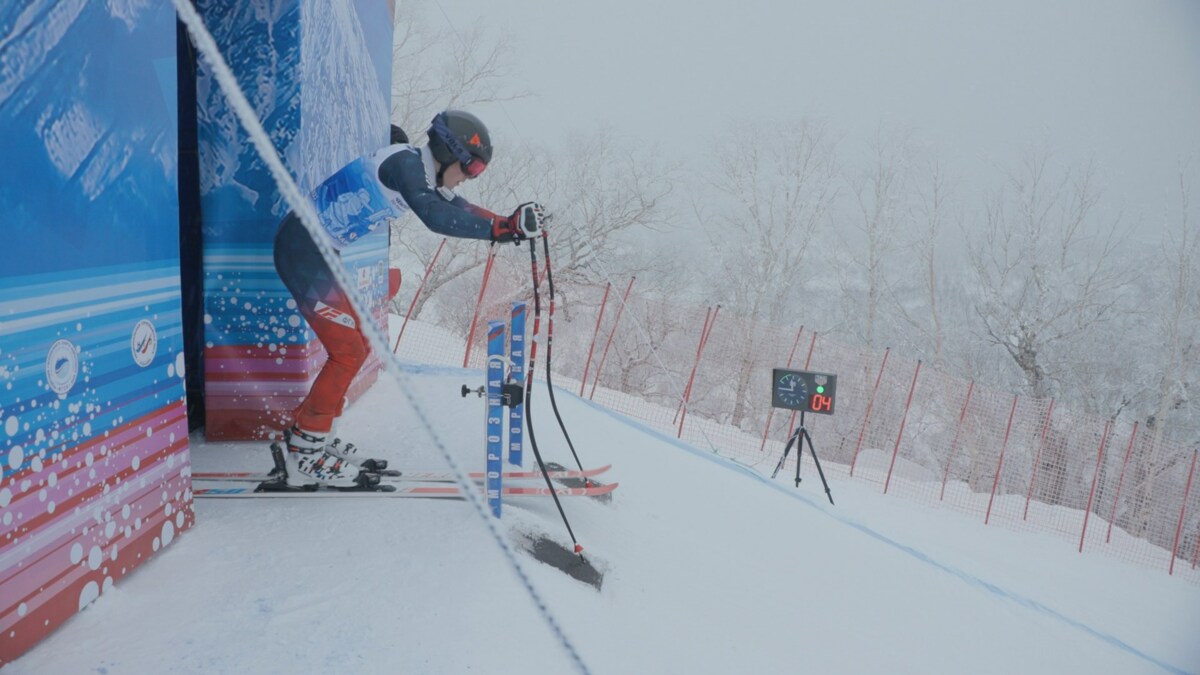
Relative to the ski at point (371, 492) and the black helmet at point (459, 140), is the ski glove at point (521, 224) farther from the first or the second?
the ski at point (371, 492)

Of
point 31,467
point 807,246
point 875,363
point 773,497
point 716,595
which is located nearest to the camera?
point 31,467

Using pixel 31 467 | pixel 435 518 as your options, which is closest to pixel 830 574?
pixel 435 518

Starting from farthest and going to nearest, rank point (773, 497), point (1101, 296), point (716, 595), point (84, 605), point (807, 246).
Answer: point (807, 246)
point (1101, 296)
point (773, 497)
point (716, 595)
point (84, 605)

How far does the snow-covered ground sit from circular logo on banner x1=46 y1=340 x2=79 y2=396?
0.74m

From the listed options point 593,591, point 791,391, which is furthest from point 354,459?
point 791,391

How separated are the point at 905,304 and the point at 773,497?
18.3 metres

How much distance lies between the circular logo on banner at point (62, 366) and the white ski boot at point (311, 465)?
113cm

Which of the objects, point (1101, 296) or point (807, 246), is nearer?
point (1101, 296)

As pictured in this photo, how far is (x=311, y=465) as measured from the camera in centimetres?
317

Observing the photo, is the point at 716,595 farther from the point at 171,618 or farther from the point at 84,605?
the point at 84,605

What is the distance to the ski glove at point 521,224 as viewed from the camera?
2801 mm

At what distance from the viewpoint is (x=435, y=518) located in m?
3.01

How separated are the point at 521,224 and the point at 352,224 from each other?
35.8 inches

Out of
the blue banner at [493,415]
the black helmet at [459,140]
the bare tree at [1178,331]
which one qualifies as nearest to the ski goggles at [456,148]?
the black helmet at [459,140]
